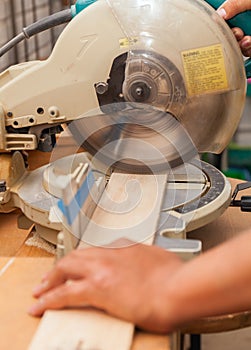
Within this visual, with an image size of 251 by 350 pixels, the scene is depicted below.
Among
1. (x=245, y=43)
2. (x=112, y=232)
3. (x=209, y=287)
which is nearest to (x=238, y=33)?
(x=245, y=43)

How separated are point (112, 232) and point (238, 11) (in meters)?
0.54

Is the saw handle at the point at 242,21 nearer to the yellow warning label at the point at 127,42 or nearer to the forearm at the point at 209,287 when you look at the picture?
the yellow warning label at the point at 127,42

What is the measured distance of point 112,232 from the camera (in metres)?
1.08

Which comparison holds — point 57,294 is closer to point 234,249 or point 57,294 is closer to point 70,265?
point 70,265

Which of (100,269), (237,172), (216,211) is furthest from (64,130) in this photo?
(237,172)

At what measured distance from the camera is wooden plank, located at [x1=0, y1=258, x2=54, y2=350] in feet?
2.99

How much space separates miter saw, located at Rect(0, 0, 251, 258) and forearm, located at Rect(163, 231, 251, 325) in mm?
214

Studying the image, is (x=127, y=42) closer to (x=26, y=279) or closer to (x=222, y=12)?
(x=222, y=12)

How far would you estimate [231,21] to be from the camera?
1.27 metres

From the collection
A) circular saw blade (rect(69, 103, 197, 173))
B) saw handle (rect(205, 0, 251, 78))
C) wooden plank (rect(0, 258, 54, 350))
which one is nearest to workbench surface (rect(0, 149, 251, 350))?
wooden plank (rect(0, 258, 54, 350))

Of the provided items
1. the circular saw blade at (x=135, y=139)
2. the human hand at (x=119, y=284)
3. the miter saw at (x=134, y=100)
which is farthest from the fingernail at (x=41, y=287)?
the circular saw blade at (x=135, y=139)

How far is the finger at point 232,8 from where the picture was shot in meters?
1.24

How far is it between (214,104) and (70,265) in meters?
0.48

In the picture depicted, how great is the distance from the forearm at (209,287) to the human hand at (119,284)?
0.01 meters
